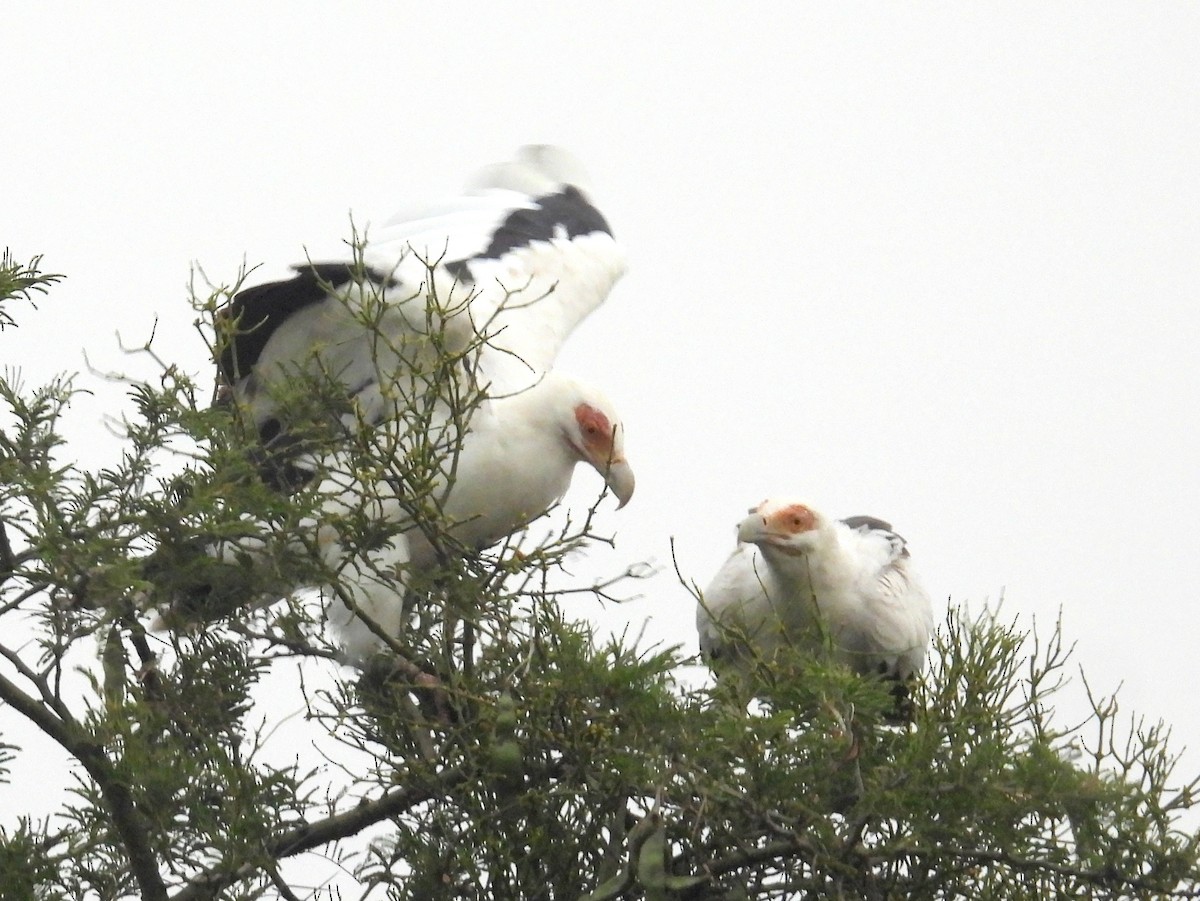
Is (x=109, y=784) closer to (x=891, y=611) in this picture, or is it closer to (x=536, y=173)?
(x=891, y=611)

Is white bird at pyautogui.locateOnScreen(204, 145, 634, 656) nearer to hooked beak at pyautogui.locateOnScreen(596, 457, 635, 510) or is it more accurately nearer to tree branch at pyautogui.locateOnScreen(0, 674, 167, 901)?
hooked beak at pyautogui.locateOnScreen(596, 457, 635, 510)

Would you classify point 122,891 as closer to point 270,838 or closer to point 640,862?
point 270,838

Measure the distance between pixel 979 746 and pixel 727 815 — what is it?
1.59 ft

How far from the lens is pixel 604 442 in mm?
4879

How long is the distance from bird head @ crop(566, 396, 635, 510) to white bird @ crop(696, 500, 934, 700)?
35 cm

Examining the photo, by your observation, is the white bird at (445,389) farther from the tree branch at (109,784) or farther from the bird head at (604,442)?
the tree branch at (109,784)

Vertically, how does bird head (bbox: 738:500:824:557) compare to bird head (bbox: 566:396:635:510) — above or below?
below

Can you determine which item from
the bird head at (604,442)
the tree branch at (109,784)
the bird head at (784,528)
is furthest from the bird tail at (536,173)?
the tree branch at (109,784)

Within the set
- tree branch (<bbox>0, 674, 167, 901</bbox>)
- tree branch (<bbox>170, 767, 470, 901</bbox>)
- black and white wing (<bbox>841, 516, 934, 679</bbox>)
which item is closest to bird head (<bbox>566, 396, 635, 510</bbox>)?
black and white wing (<bbox>841, 516, 934, 679</bbox>)

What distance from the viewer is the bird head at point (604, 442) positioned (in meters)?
4.85

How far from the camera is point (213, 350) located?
11.8 ft

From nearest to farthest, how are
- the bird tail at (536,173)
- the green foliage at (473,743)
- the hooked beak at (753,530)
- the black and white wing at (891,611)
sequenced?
1. the green foliage at (473,743)
2. the hooked beak at (753,530)
3. the black and white wing at (891,611)
4. the bird tail at (536,173)

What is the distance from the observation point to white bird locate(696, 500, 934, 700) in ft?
15.8

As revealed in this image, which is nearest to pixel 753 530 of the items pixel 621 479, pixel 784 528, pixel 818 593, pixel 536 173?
pixel 784 528
